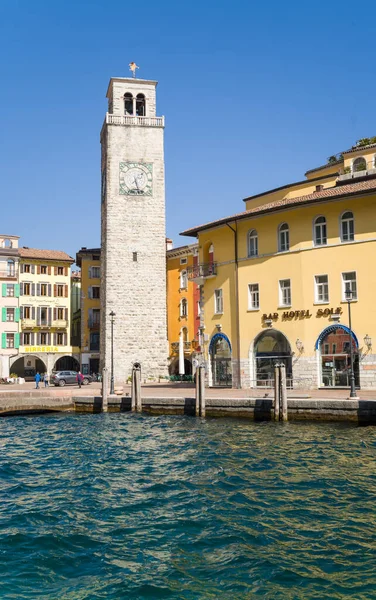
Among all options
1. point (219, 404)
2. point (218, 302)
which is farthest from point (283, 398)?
point (218, 302)

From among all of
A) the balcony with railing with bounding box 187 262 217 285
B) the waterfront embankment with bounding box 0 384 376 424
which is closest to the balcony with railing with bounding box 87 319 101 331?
the balcony with railing with bounding box 187 262 217 285

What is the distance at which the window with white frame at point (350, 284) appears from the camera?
33.7 meters

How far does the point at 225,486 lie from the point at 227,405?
43.0 ft

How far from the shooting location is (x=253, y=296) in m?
38.4

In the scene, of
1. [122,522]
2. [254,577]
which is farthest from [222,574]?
[122,522]

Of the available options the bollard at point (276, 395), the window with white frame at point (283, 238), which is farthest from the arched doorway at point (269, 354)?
the bollard at point (276, 395)

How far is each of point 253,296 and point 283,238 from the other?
3.92 m

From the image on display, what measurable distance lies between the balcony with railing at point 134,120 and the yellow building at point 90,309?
1499 cm

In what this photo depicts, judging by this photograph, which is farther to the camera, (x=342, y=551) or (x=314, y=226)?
(x=314, y=226)

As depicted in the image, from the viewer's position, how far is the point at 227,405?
29922 millimetres

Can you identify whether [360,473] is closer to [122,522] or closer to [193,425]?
[122,522]

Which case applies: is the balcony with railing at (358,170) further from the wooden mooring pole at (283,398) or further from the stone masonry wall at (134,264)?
the wooden mooring pole at (283,398)

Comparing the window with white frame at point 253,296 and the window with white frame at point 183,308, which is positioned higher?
the window with white frame at point 183,308

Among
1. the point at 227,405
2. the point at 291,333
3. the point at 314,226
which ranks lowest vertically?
the point at 227,405
